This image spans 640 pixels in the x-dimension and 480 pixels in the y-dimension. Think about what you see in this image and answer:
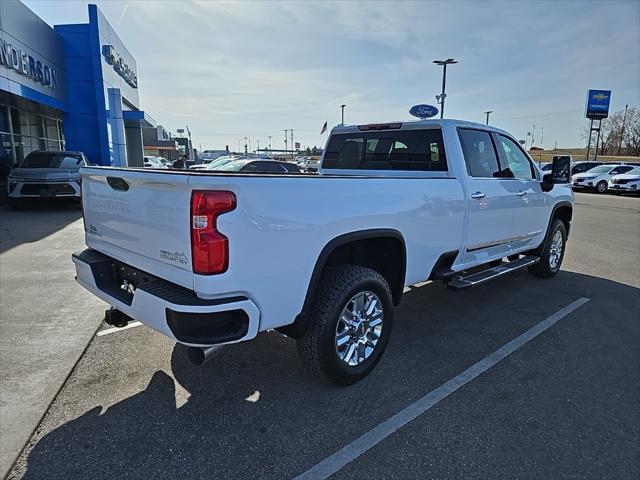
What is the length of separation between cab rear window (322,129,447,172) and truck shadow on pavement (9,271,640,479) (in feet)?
5.53

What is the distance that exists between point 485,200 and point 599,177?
2525 centimetres

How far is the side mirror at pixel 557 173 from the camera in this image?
5531mm

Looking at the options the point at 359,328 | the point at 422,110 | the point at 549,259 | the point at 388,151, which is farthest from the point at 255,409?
the point at 422,110

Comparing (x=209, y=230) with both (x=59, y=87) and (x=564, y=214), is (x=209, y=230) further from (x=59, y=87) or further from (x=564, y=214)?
(x=59, y=87)

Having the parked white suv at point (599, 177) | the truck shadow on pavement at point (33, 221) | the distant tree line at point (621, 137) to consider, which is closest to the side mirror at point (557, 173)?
the truck shadow on pavement at point (33, 221)

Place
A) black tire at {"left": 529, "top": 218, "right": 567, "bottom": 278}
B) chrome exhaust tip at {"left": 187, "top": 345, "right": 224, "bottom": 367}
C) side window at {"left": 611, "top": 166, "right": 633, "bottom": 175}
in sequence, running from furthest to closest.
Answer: side window at {"left": 611, "top": 166, "right": 633, "bottom": 175}
black tire at {"left": 529, "top": 218, "right": 567, "bottom": 278}
chrome exhaust tip at {"left": 187, "top": 345, "right": 224, "bottom": 367}

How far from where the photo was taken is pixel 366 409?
301 centimetres

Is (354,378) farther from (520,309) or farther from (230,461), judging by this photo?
(520,309)

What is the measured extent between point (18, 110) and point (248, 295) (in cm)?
1983

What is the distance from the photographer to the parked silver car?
11797 mm

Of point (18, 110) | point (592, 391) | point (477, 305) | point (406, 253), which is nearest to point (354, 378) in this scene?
point (406, 253)

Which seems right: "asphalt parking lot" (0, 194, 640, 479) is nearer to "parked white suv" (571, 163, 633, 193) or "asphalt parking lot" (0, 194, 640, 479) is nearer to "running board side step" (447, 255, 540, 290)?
"running board side step" (447, 255, 540, 290)

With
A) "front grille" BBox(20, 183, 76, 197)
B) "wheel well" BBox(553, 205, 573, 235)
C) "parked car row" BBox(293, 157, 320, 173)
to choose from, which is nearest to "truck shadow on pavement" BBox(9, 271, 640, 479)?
"wheel well" BBox(553, 205, 573, 235)

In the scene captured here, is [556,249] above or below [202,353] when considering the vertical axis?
below
